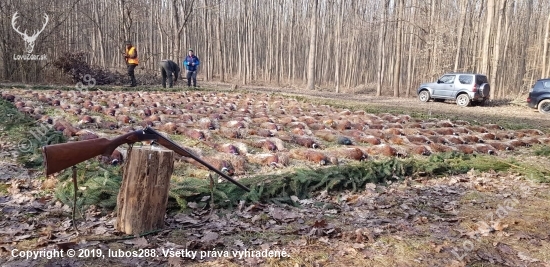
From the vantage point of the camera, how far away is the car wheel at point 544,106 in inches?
599

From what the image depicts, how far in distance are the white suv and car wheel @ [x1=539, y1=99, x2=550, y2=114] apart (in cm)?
227

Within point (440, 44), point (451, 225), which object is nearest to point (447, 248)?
point (451, 225)

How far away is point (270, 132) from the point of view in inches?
287

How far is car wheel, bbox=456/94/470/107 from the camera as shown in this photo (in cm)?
1711

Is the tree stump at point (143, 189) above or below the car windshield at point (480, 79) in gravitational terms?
below

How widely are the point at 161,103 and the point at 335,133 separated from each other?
17.7ft

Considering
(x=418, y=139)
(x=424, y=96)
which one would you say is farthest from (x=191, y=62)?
(x=418, y=139)

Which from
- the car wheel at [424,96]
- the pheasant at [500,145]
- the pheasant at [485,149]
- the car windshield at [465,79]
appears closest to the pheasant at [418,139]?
the pheasant at [485,149]

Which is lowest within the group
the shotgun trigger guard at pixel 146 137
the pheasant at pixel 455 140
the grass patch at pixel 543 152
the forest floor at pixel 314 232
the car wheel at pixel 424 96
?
the forest floor at pixel 314 232

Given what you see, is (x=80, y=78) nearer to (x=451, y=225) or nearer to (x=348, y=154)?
(x=348, y=154)

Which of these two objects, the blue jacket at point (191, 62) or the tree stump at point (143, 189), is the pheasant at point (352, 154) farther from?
the blue jacket at point (191, 62)

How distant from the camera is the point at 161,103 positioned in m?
10.6

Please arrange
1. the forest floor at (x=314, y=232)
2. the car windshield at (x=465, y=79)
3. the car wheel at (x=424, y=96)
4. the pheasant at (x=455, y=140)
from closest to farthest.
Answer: the forest floor at (x=314, y=232)
the pheasant at (x=455, y=140)
the car windshield at (x=465, y=79)
the car wheel at (x=424, y=96)

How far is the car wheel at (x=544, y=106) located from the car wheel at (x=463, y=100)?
272 cm
